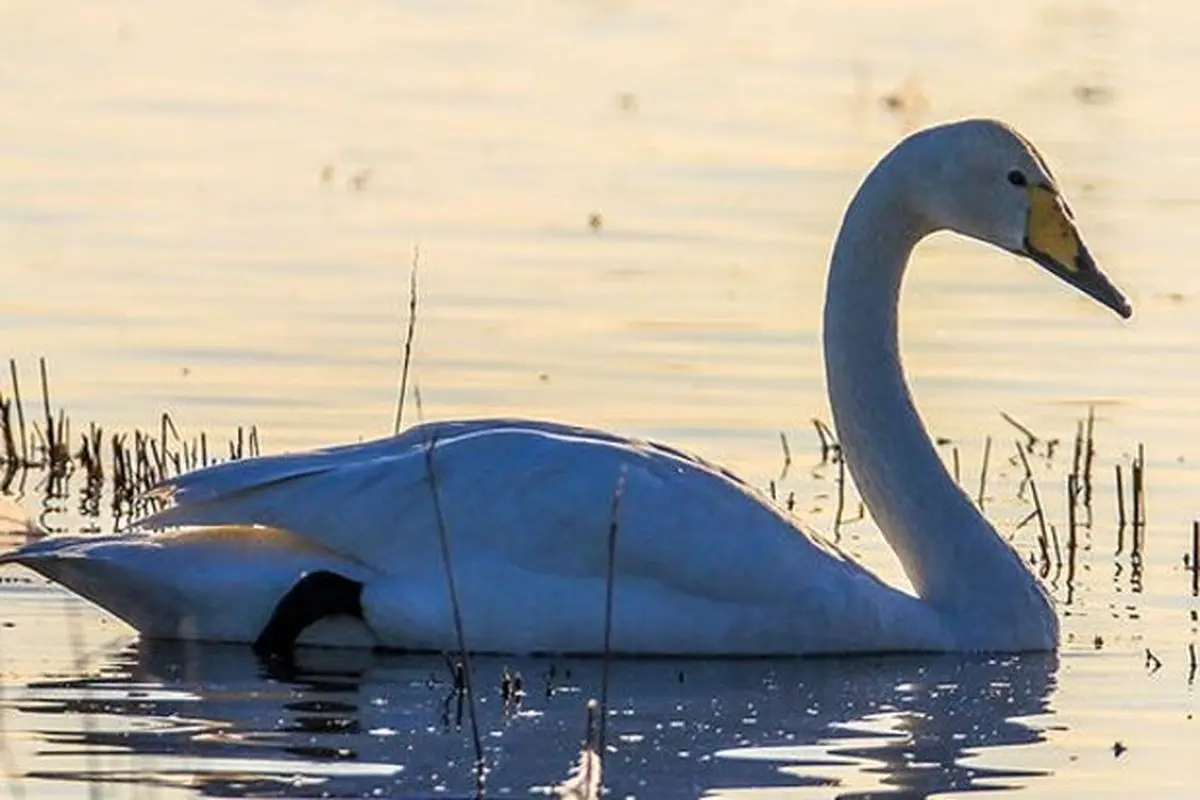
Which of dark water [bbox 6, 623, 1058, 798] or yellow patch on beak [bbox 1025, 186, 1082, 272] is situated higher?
yellow patch on beak [bbox 1025, 186, 1082, 272]

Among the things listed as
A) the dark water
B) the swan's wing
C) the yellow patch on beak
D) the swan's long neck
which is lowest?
the dark water

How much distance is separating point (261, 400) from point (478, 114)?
8.07 metres

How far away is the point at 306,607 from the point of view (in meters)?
11.2

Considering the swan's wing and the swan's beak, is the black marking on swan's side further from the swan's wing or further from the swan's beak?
the swan's beak

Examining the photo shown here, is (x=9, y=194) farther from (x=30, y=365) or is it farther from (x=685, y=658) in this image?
(x=685, y=658)

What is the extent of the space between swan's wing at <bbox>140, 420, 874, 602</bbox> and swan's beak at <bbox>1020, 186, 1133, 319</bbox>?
1511 mm

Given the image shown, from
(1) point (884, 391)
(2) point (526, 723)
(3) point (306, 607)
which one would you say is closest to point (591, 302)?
(1) point (884, 391)

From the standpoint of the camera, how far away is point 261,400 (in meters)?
14.9

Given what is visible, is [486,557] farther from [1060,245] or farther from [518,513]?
[1060,245]

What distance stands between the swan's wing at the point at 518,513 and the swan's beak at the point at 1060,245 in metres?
1.51

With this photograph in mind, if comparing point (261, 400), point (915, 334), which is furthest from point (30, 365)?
point (915, 334)

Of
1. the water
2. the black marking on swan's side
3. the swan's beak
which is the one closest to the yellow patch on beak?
the swan's beak

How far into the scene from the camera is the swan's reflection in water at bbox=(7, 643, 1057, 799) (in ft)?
31.5

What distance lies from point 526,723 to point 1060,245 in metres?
2.85
